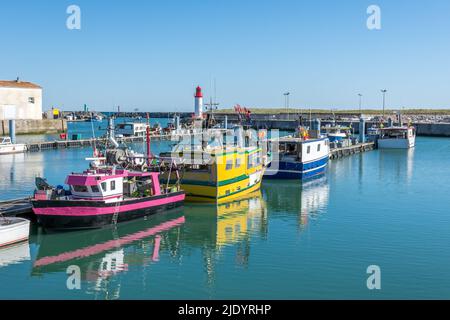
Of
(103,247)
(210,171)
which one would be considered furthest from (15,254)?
(210,171)

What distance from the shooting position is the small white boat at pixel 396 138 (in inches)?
3164

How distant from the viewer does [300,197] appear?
39.3 meters

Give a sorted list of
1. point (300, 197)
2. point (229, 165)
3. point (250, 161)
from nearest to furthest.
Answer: point (229, 165), point (250, 161), point (300, 197)

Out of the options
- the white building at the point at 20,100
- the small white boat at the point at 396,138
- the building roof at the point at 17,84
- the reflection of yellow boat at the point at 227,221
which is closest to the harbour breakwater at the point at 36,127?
the white building at the point at 20,100

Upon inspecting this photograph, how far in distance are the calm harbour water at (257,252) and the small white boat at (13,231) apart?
495 millimetres

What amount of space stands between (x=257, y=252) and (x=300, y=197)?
15719mm

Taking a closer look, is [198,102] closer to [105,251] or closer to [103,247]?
[103,247]

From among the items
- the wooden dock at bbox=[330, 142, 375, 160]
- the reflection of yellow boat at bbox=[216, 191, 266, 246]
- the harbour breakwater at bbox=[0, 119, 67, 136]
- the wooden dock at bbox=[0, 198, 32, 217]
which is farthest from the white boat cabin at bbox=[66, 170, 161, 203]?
the harbour breakwater at bbox=[0, 119, 67, 136]

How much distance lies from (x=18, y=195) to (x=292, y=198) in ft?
62.8

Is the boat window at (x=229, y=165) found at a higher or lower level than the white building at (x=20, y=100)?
lower

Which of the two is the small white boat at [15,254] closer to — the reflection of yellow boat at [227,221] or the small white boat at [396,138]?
the reflection of yellow boat at [227,221]

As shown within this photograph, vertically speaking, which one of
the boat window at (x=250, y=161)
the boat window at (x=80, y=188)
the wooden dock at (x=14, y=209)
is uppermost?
the boat window at (x=250, y=161)
